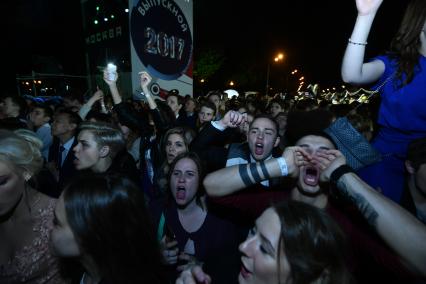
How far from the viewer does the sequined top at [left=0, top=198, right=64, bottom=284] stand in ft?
6.72

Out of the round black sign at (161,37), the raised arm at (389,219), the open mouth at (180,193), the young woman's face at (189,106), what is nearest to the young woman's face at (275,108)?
the young woman's face at (189,106)

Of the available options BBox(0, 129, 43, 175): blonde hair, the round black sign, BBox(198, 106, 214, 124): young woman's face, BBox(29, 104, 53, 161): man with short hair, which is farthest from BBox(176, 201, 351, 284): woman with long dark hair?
the round black sign

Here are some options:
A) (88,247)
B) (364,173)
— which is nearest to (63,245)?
(88,247)

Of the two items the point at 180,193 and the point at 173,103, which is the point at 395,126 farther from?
the point at 173,103

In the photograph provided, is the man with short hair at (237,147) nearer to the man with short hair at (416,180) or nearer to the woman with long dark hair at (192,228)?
the woman with long dark hair at (192,228)

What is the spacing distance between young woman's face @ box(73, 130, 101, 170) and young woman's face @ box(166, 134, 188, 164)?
88 cm

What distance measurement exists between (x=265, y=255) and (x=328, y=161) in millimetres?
687

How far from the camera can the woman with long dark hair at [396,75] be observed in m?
1.69

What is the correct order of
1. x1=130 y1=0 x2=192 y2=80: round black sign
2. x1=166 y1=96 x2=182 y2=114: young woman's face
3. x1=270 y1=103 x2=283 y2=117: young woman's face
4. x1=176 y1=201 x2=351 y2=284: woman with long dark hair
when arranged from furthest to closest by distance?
1. x1=130 y1=0 x2=192 y2=80: round black sign
2. x1=270 y1=103 x2=283 y2=117: young woman's face
3. x1=166 y1=96 x2=182 y2=114: young woman's face
4. x1=176 y1=201 x2=351 y2=284: woman with long dark hair

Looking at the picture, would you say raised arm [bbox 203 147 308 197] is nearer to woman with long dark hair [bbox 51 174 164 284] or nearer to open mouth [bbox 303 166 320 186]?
open mouth [bbox 303 166 320 186]

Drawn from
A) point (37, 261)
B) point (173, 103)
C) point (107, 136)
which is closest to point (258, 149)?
point (107, 136)

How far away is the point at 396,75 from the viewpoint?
1829mm

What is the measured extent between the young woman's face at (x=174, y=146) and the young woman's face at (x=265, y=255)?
7.69ft

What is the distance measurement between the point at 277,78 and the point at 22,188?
4975cm
